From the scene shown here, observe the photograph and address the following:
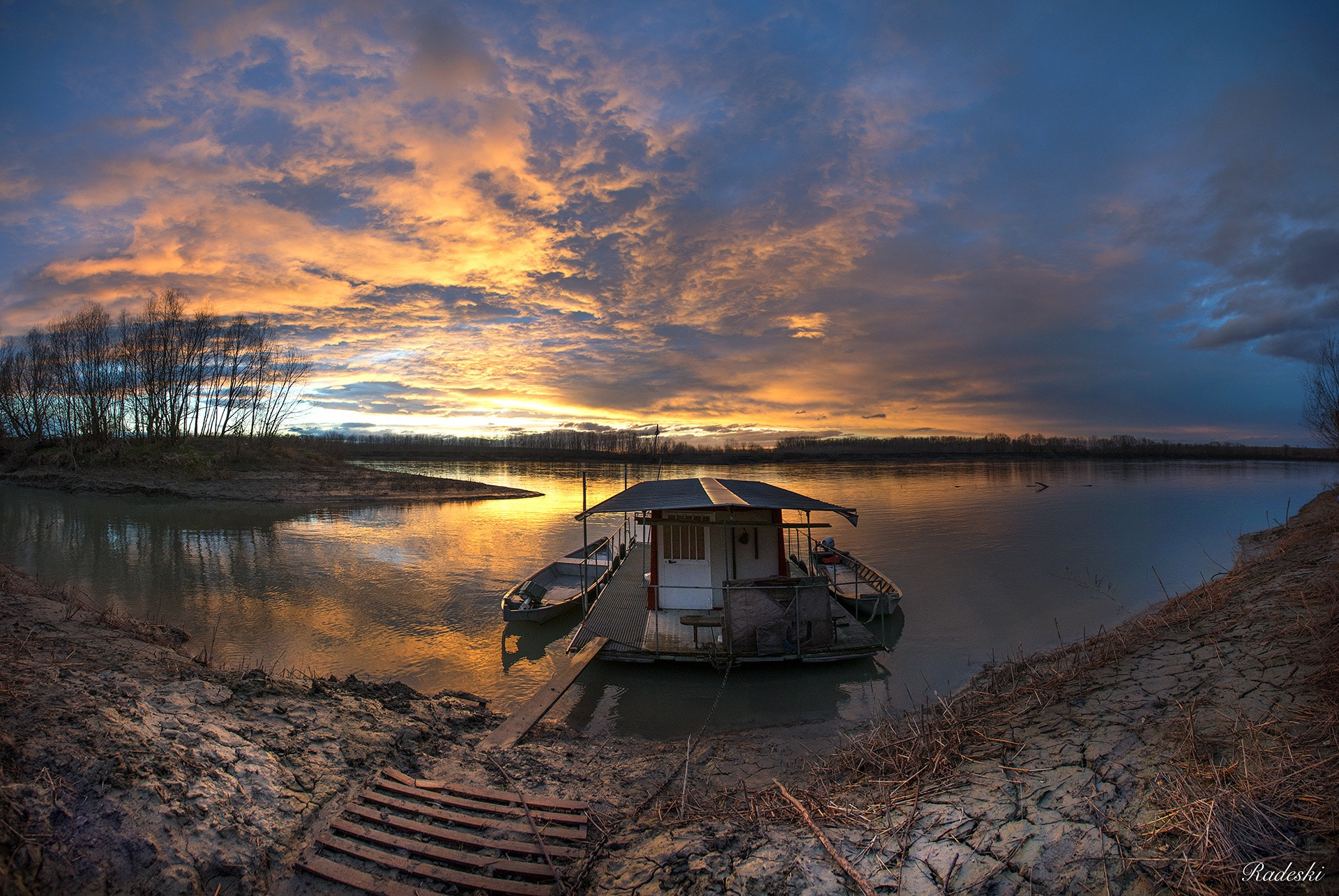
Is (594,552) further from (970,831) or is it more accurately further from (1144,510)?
(1144,510)

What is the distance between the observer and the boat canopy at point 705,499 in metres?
12.4

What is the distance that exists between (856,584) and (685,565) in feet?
18.9

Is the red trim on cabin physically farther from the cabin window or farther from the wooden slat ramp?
the wooden slat ramp

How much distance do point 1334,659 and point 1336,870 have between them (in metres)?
3.06

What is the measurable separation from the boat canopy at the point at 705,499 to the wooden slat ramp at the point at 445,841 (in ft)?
24.3

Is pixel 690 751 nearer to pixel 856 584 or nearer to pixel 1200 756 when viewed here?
pixel 1200 756

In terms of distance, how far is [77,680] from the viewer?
534 cm

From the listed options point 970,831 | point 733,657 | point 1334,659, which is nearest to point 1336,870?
point 970,831

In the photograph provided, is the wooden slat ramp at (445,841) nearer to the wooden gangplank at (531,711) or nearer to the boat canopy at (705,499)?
the wooden gangplank at (531,711)

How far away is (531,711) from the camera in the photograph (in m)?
8.24

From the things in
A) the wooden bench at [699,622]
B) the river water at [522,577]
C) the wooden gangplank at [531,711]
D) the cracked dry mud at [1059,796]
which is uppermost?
the cracked dry mud at [1059,796]

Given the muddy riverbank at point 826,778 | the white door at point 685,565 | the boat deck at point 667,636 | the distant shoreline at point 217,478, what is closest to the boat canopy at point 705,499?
the white door at point 685,565

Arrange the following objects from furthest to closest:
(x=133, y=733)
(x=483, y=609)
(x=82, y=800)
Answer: (x=483, y=609) < (x=133, y=733) < (x=82, y=800)

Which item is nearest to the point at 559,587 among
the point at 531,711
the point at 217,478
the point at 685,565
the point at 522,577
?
the point at 522,577
